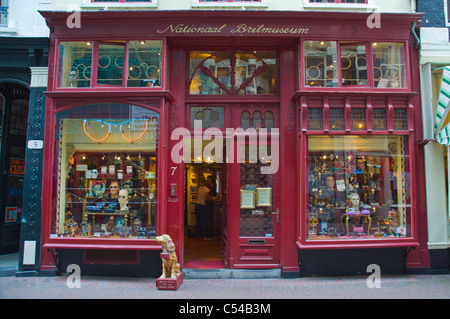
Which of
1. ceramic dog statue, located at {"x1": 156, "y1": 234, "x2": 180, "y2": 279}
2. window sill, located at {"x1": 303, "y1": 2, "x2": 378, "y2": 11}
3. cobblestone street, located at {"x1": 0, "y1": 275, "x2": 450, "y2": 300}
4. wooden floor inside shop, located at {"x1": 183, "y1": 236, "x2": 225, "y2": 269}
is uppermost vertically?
window sill, located at {"x1": 303, "y1": 2, "x2": 378, "y2": 11}

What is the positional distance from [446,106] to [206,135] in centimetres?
531

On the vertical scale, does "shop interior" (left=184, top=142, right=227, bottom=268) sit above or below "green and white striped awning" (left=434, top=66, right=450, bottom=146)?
below

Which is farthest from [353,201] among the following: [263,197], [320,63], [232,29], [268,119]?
[232,29]

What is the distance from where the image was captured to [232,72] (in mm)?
8062

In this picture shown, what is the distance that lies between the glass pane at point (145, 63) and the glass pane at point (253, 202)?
262 centimetres

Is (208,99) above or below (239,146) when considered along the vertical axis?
above

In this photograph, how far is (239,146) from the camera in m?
7.82

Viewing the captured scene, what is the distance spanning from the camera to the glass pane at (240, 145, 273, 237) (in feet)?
25.4

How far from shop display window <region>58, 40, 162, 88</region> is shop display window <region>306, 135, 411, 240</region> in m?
4.01

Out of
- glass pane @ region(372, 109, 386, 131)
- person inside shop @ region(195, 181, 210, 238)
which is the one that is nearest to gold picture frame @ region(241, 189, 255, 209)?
glass pane @ region(372, 109, 386, 131)

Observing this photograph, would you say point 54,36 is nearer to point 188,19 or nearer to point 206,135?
point 188,19

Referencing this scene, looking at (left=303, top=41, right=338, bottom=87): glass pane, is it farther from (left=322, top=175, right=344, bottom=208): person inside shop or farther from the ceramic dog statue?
the ceramic dog statue

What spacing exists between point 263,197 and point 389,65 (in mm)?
4240

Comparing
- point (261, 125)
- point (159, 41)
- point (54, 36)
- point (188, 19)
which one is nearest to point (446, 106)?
point (261, 125)
